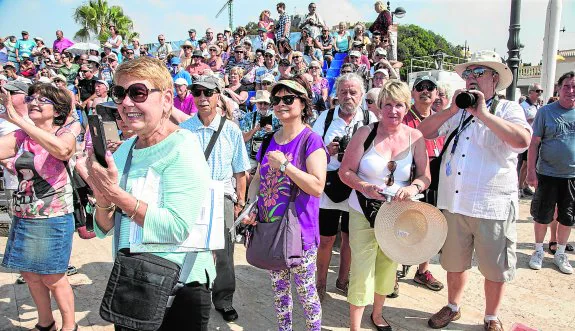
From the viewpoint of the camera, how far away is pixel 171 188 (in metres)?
1.70

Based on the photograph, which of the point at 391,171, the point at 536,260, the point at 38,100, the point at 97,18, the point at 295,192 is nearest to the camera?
the point at 295,192

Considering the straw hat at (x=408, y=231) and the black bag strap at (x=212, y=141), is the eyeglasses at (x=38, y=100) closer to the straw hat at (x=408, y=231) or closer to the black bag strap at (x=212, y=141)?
the black bag strap at (x=212, y=141)

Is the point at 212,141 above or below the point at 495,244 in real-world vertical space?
above

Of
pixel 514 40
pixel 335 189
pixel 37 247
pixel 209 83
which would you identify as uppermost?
pixel 514 40

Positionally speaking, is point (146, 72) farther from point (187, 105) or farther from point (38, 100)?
point (187, 105)

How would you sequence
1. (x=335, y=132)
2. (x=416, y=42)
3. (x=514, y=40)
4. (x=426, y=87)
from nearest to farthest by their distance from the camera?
(x=335, y=132) → (x=426, y=87) → (x=514, y=40) → (x=416, y=42)

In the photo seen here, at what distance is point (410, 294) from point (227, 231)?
2064 mm

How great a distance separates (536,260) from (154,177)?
4.77m

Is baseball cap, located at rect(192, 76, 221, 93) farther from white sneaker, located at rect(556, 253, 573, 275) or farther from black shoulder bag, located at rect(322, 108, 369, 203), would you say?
white sneaker, located at rect(556, 253, 573, 275)

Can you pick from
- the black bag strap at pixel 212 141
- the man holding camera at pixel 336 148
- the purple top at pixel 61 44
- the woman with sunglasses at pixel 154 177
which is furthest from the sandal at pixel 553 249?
the purple top at pixel 61 44

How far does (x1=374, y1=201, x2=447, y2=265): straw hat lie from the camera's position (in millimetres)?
2984

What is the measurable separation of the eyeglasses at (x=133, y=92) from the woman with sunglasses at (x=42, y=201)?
1433 millimetres

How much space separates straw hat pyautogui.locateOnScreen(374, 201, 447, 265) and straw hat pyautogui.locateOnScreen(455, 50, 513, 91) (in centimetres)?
124

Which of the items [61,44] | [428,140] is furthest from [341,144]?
[61,44]
